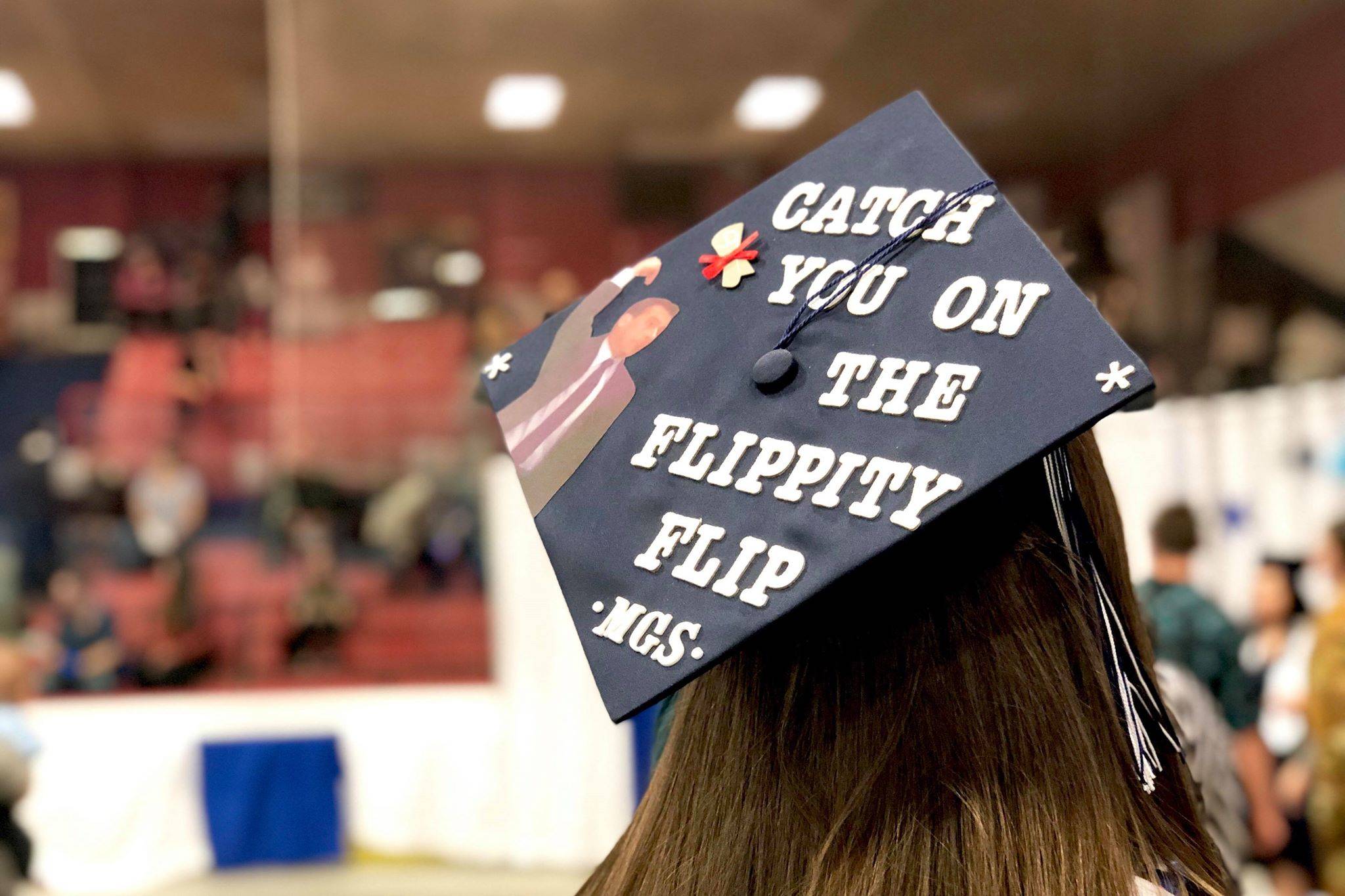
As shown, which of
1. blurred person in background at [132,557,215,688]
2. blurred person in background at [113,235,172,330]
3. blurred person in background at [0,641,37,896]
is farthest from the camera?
blurred person in background at [113,235,172,330]

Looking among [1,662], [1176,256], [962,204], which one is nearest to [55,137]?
[1,662]

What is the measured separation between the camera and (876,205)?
0.74 m

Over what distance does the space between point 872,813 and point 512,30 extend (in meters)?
5.33

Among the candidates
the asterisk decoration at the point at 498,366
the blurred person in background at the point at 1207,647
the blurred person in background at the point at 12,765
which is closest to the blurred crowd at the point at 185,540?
the blurred person in background at the point at 12,765

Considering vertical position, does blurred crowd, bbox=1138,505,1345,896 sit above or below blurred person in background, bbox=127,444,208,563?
below

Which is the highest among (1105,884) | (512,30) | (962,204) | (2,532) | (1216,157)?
(512,30)

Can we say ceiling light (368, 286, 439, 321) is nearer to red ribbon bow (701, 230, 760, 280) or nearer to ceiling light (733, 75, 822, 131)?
ceiling light (733, 75, 822, 131)

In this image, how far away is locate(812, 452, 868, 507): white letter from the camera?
0.67m

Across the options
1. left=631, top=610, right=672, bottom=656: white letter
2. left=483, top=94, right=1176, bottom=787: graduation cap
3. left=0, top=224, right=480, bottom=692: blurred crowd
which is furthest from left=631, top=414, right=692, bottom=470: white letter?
left=0, top=224, right=480, bottom=692: blurred crowd

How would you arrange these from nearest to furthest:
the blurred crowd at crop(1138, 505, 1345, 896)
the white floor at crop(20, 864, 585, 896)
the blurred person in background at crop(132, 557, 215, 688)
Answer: the blurred crowd at crop(1138, 505, 1345, 896) < the white floor at crop(20, 864, 585, 896) < the blurred person in background at crop(132, 557, 215, 688)

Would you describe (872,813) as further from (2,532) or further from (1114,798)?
(2,532)

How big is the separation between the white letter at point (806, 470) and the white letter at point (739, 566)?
0.11 feet

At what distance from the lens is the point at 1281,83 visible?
5.09 meters

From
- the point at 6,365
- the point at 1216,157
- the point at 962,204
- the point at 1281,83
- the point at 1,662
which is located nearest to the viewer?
the point at 962,204
